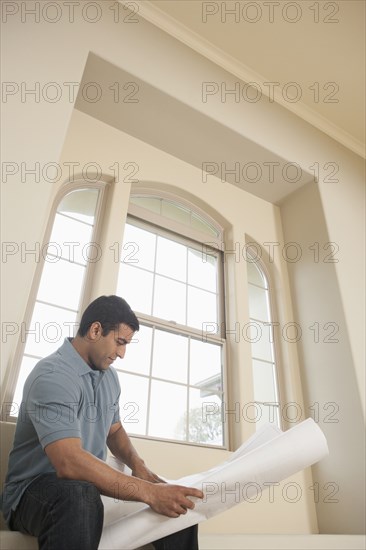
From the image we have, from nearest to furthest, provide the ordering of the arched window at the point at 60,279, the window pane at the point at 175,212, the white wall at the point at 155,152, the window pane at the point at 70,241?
the white wall at the point at 155,152 < the arched window at the point at 60,279 < the window pane at the point at 70,241 < the window pane at the point at 175,212

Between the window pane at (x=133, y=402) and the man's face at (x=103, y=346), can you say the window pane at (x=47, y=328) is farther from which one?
the man's face at (x=103, y=346)

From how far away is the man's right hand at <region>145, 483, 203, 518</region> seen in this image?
1.20 meters

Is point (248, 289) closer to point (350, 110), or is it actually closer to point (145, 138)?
point (145, 138)

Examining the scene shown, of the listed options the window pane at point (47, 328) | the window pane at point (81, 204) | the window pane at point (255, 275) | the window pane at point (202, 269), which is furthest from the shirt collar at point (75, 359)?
the window pane at point (255, 275)

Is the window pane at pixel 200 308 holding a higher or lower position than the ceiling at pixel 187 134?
lower

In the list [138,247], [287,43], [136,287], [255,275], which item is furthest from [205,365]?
[287,43]

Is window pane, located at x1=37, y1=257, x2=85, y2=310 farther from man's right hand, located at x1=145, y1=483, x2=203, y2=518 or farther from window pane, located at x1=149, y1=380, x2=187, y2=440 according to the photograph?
man's right hand, located at x1=145, y1=483, x2=203, y2=518

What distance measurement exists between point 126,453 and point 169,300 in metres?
1.44

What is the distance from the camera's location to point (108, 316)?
1.62 m

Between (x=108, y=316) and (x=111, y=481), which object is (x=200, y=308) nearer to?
(x=108, y=316)

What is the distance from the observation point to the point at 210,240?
11.5ft

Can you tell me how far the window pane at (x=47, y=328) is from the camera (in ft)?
7.61

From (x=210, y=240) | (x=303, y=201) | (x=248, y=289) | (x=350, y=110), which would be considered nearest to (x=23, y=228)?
A: (x=210, y=240)

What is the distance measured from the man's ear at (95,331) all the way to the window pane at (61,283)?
0.98 m
